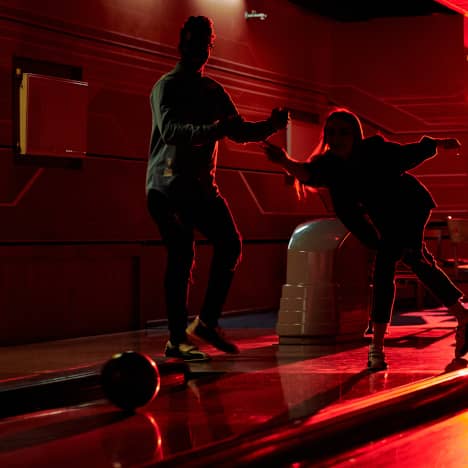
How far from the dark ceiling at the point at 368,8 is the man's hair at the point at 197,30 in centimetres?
531

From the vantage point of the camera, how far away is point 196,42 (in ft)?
23.3

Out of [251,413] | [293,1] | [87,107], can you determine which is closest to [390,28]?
[293,1]

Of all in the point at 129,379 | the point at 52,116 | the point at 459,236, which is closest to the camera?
the point at 129,379

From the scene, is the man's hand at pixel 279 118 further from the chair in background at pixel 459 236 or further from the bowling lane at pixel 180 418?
the chair in background at pixel 459 236

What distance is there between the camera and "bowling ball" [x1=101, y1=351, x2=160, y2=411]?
215 inches

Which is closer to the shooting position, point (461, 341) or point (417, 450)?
Result: point (417, 450)

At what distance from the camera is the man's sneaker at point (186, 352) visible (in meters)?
7.17

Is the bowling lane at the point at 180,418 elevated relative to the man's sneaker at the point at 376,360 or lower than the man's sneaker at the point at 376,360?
lower

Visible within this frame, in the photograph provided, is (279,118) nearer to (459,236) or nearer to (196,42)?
(196,42)

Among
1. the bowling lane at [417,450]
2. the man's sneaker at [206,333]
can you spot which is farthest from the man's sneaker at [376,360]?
the bowling lane at [417,450]

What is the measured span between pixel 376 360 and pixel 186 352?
1173mm

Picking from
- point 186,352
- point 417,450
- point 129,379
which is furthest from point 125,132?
point 417,450

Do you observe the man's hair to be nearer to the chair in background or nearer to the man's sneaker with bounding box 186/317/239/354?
the man's sneaker with bounding box 186/317/239/354

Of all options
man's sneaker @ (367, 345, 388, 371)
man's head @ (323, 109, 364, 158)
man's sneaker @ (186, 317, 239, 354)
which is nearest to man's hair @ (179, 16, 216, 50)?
man's head @ (323, 109, 364, 158)
